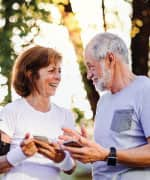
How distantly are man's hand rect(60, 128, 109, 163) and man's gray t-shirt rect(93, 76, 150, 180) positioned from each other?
0.49ft

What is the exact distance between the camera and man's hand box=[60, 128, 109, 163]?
9.71 ft

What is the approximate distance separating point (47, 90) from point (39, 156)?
33 centimetres

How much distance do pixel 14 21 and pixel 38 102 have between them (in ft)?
12.3

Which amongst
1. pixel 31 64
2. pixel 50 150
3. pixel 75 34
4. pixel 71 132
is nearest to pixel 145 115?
pixel 71 132

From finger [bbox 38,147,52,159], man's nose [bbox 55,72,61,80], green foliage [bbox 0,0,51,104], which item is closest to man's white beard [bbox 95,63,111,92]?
man's nose [bbox 55,72,61,80]

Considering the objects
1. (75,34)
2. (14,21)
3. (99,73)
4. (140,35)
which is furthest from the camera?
(14,21)

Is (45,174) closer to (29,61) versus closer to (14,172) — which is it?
Result: (14,172)

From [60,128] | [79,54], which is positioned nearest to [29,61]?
[60,128]

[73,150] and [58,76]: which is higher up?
[58,76]

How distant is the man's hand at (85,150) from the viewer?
117 inches

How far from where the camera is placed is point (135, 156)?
3025 mm

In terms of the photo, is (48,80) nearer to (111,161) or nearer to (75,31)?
(111,161)

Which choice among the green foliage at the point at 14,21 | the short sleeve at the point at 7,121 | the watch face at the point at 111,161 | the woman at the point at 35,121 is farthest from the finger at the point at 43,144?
the green foliage at the point at 14,21

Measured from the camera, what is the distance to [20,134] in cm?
313
